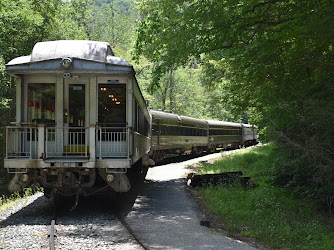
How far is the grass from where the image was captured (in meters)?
7.50

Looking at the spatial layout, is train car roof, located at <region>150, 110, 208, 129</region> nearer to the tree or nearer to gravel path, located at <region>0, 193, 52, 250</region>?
the tree

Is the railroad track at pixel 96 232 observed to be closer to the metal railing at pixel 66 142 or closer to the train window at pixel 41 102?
the metal railing at pixel 66 142

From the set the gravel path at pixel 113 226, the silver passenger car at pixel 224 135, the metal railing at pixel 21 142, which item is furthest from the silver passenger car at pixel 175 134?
the metal railing at pixel 21 142

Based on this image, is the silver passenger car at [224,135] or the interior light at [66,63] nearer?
the interior light at [66,63]

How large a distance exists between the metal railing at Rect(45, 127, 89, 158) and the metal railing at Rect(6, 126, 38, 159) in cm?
34

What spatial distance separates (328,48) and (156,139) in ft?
37.1

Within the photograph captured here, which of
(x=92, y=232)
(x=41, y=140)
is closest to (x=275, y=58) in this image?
(x=41, y=140)

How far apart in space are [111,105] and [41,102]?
170cm

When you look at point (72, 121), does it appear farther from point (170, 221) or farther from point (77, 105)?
point (170, 221)

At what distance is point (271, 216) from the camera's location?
9.09 meters

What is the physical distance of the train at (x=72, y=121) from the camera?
8.77m

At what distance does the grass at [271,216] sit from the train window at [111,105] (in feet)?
11.4

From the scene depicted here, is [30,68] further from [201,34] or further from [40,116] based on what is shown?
[201,34]

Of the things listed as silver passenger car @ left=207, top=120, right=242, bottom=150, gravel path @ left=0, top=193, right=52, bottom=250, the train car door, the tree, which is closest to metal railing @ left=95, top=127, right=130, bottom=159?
the train car door
